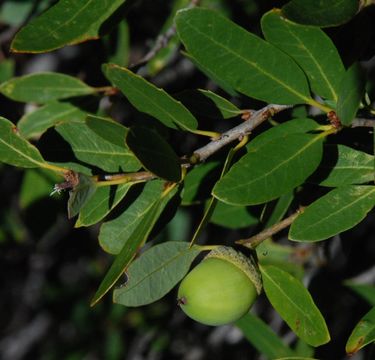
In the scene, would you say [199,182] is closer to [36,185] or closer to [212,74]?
[212,74]

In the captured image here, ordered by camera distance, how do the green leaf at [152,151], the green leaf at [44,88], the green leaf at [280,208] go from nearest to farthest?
the green leaf at [152,151], the green leaf at [280,208], the green leaf at [44,88]

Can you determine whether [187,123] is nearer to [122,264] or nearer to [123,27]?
[122,264]

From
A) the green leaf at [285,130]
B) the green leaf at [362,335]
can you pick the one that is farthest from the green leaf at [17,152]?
the green leaf at [362,335]

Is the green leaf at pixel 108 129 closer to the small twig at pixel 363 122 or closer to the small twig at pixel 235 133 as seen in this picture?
the small twig at pixel 235 133

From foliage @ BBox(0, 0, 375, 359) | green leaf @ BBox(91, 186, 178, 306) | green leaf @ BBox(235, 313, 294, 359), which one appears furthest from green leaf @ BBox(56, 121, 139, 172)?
green leaf @ BBox(235, 313, 294, 359)

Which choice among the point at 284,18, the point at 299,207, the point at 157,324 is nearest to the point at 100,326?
the point at 157,324

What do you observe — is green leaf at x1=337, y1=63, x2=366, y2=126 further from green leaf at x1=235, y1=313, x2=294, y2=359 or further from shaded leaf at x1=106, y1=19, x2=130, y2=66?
shaded leaf at x1=106, y1=19, x2=130, y2=66

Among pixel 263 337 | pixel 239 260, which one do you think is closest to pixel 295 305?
pixel 239 260
